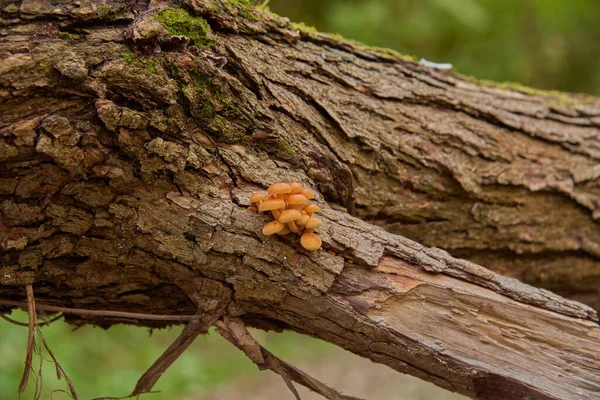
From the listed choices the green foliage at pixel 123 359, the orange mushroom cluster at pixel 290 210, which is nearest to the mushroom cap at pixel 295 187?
the orange mushroom cluster at pixel 290 210

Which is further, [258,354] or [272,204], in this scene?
[258,354]

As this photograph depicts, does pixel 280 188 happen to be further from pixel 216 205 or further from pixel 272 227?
pixel 216 205

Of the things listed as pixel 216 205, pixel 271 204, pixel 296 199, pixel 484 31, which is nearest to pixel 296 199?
pixel 296 199

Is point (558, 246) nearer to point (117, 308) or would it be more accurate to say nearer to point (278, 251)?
point (278, 251)

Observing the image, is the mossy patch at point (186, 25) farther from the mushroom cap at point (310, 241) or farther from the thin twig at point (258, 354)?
the thin twig at point (258, 354)

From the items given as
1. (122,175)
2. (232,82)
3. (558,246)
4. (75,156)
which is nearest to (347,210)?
(232,82)
